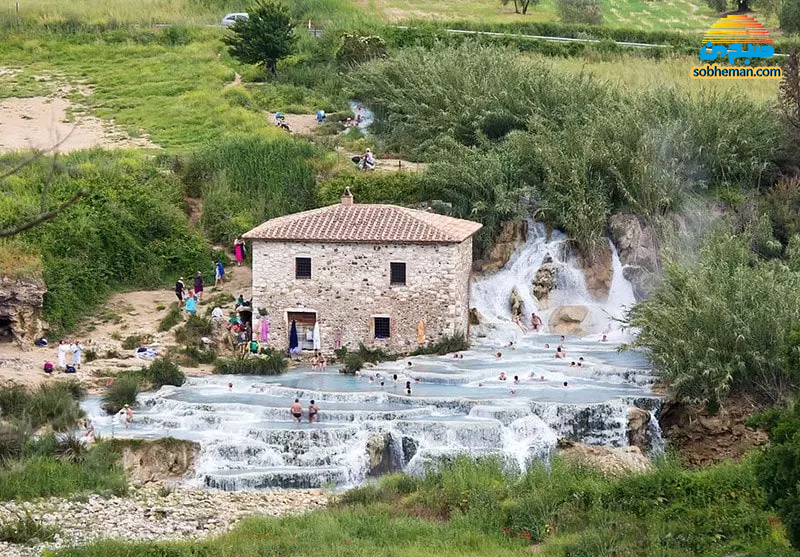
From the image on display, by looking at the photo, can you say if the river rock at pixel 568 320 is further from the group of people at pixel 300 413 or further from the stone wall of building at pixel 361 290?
the group of people at pixel 300 413

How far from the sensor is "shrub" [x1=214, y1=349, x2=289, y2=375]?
39.9m

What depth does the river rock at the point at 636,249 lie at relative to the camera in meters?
45.0

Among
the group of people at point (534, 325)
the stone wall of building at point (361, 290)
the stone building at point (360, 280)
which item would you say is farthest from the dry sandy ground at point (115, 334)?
the group of people at point (534, 325)

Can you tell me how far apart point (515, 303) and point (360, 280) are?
18.6 feet

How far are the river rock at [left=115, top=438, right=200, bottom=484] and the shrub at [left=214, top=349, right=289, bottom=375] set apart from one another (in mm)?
5990

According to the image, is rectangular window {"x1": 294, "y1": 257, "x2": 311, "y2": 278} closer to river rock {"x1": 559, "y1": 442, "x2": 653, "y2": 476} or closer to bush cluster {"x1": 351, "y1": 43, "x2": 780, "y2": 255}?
bush cluster {"x1": 351, "y1": 43, "x2": 780, "y2": 255}

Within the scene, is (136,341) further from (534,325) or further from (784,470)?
(784,470)

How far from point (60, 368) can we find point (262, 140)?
1598cm

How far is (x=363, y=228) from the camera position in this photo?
41594 mm

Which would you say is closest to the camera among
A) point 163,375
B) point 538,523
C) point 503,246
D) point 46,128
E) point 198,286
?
point 538,523

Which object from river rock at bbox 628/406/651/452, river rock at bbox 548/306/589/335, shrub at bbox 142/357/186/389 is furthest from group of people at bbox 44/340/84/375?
river rock at bbox 628/406/651/452

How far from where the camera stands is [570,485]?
2947 centimetres

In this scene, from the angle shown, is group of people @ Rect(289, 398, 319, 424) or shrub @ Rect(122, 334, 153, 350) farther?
shrub @ Rect(122, 334, 153, 350)

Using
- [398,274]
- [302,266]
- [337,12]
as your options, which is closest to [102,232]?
[302,266]
